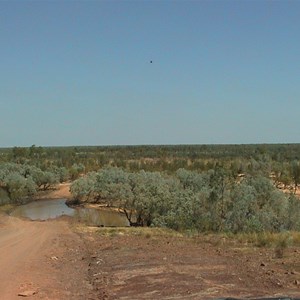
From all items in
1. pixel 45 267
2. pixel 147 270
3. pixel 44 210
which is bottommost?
pixel 44 210

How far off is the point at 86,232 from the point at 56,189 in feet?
196

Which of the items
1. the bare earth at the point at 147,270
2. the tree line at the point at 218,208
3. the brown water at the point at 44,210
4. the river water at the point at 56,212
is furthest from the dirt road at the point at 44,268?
the brown water at the point at 44,210

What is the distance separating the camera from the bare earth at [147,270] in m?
12.1

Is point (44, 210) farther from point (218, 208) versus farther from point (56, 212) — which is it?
point (218, 208)

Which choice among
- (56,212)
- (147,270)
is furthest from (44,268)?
(56,212)

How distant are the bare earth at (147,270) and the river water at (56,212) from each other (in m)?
31.5

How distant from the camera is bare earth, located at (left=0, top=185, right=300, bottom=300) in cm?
1208

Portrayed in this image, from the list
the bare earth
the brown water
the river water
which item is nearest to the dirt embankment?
the bare earth

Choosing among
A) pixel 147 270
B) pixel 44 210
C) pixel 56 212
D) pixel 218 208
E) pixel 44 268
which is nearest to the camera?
pixel 147 270

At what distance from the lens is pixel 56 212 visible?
6181cm

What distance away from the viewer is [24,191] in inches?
2879

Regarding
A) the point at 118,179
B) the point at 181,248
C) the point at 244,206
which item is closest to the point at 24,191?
the point at 118,179

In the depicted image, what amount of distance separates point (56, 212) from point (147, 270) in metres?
49.0

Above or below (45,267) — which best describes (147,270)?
above
